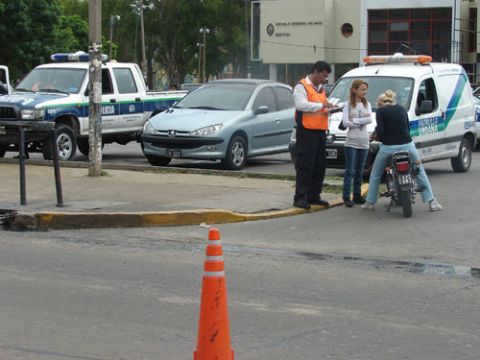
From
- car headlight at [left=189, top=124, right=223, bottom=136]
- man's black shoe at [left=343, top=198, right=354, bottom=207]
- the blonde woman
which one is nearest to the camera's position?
the blonde woman

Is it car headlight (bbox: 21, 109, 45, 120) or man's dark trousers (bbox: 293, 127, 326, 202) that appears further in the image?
car headlight (bbox: 21, 109, 45, 120)

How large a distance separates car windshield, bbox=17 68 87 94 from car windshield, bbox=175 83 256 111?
2.05 meters

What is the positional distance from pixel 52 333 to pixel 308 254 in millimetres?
3634

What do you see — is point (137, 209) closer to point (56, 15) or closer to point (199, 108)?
point (199, 108)

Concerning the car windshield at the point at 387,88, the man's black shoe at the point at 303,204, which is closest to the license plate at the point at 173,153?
the car windshield at the point at 387,88

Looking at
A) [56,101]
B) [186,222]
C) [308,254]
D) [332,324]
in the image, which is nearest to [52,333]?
[332,324]

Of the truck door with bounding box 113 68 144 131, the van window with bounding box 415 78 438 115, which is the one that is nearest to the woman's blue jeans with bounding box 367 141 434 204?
the van window with bounding box 415 78 438 115

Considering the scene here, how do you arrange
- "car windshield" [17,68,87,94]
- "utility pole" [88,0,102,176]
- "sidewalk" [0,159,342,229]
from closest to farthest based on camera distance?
"sidewalk" [0,159,342,229] → "utility pole" [88,0,102,176] → "car windshield" [17,68,87,94]

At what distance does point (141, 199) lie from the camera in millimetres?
11531

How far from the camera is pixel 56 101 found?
16266mm

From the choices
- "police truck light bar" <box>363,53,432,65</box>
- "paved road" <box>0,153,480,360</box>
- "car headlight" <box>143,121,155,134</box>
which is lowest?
"paved road" <box>0,153,480,360</box>

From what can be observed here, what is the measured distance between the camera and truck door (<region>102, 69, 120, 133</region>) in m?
17.5

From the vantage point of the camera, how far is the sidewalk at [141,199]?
10.2 metres

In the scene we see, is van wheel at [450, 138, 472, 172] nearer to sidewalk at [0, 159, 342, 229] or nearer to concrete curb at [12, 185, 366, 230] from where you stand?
sidewalk at [0, 159, 342, 229]
